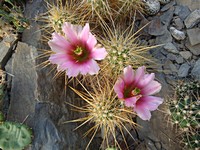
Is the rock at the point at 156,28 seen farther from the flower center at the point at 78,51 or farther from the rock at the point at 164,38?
the flower center at the point at 78,51

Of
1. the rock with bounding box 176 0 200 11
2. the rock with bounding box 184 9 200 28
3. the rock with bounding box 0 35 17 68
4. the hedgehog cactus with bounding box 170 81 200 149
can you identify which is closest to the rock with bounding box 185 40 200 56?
the rock with bounding box 184 9 200 28

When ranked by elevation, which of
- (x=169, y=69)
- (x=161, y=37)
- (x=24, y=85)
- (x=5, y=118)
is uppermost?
(x=161, y=37)

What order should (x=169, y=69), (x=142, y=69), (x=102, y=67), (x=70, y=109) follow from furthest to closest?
(x=169, y=69) < (x=70, y=109) < (x=102, y=67) < (x=142, y=69)

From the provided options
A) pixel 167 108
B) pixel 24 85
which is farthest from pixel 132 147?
pixel 24 85

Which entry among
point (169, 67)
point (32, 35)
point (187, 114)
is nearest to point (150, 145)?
point (187, 114)

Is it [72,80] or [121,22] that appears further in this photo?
[121,22]

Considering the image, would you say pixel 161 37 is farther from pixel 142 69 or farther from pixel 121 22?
pixel 142 69

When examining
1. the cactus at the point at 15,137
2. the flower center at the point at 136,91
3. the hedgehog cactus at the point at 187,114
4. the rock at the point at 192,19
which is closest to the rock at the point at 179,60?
the rock at the point at 192,19
